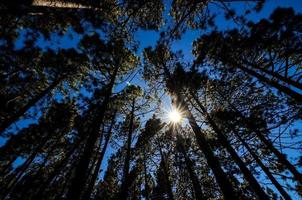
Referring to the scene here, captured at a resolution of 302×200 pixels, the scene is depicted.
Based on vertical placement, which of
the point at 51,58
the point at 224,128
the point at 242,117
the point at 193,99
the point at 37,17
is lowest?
the point at 242,117

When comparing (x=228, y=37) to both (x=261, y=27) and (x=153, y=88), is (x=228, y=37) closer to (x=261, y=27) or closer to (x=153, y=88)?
(x=261, y=27)

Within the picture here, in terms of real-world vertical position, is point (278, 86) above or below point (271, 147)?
above

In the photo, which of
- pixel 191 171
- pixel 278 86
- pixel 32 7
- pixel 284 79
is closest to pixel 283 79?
Result: pixel 284 79

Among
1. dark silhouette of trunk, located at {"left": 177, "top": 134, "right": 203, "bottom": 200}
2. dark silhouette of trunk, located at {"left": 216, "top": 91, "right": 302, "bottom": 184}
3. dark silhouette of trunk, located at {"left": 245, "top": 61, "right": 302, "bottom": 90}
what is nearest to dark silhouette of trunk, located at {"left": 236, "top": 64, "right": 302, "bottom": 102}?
dark silhouette of trunk, located at {"left": 245, "top": 61, "right": 302, "bottom": 90}

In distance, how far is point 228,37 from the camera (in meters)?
9.48

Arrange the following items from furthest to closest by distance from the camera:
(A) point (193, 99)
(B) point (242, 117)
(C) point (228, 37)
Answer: (A) point (193, 99), (B) point (242, 117), (C) point (228, 37)

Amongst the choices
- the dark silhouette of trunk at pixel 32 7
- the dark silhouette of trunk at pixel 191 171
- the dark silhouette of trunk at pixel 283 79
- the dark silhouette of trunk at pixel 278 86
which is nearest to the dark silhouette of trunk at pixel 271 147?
the dark silhouette of trunk at pixel 278 86

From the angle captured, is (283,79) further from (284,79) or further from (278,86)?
(278,86)

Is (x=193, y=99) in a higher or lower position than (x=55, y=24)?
higher

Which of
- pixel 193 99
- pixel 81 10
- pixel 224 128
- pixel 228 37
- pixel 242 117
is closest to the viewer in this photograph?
pixel 81 10

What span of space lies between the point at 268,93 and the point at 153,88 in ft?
24.3

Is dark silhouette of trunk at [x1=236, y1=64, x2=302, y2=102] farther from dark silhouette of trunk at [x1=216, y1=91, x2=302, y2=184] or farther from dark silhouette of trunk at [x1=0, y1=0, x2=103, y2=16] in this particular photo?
dark silhouette of trunk at [x1=0, y1=0, x2=103, y2=16]

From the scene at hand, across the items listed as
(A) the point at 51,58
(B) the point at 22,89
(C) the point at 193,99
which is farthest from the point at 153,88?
(B) the point at 22,89

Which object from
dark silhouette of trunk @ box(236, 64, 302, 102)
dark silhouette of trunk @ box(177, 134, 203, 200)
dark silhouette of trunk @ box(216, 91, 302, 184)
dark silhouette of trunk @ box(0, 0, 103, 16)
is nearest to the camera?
dark silhouette of trunk @ box(0, 0, 103, 16)
